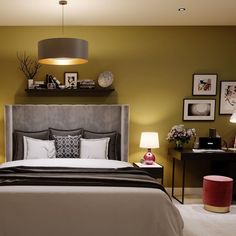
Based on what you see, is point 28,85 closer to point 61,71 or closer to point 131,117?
point 61,71

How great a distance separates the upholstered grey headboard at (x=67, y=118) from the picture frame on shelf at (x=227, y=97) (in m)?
1.57

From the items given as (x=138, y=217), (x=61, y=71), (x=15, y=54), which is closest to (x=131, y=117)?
(x=61, y=71)

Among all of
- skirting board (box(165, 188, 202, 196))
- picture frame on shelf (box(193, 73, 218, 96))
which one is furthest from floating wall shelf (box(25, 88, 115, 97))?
skirting board (box(165, 188, 202, 196))

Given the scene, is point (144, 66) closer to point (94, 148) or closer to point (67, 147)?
point (94, 148)

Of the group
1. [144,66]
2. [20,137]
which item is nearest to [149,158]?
[144,66]

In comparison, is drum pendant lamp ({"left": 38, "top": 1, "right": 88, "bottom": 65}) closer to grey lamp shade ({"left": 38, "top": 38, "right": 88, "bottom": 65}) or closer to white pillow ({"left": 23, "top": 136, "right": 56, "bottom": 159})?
grey lamp shade ({"left": 38, "top": 38, "right": 88, "bottom": 65})

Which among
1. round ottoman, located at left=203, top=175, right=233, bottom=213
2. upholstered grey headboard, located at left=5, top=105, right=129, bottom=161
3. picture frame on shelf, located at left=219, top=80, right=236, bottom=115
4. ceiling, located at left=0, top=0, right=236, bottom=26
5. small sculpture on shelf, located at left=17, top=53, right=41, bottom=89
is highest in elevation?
ceiling, located at left=0, top=0, right=236, bottom=26

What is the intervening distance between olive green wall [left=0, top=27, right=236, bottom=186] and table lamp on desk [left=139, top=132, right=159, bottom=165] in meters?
0.38

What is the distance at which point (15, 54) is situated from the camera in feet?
16.6

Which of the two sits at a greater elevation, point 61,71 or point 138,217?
point 61,71

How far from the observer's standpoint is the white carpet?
3646 mm

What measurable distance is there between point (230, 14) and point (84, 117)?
2.56 metres

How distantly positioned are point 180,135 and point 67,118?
5.71 feet

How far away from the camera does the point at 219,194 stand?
14.2 ft
